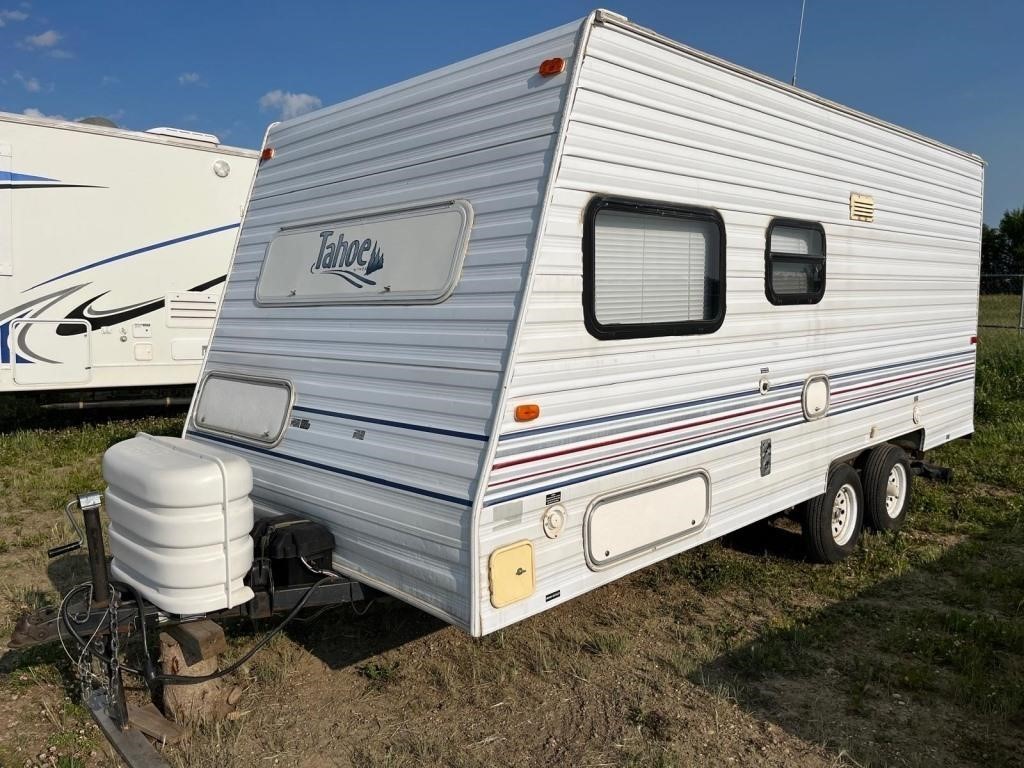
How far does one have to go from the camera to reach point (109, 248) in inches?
349

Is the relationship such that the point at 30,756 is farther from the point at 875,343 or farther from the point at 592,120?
the point at 875,343

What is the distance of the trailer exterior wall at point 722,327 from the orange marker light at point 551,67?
0.10 m

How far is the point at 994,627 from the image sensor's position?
4.63 meters

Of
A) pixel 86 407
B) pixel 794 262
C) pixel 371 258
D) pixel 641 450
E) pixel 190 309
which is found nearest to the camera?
pixel 641 450

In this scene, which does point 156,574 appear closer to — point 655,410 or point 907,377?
point 655,410

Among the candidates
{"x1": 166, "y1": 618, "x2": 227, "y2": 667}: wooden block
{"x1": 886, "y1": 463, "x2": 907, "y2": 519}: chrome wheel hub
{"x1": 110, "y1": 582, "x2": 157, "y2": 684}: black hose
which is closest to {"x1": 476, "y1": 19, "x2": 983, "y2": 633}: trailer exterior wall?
{"x1": 886, "y1": 463, "x2": 907, "y2": 519}: chrome wheel hub

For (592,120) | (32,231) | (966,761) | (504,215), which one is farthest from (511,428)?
(32,231)

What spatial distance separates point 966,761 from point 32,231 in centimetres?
873

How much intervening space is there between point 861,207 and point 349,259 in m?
3.37

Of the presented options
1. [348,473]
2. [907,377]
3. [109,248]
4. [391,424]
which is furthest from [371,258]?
[109,248]

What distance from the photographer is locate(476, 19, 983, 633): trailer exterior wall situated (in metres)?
3.44

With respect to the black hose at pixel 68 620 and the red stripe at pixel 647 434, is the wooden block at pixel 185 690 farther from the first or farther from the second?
the red stripe at pixel 647 434

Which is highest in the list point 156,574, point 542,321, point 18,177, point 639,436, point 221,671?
point 18,177

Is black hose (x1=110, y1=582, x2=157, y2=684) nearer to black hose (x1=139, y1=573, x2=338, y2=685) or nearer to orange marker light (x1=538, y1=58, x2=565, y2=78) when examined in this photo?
black hose (x1=139, y1=573, x2=338, y2=685)
